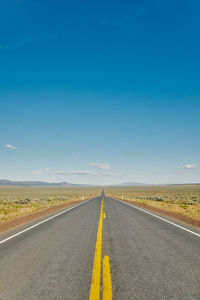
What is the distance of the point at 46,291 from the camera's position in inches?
129

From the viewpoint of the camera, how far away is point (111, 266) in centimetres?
432

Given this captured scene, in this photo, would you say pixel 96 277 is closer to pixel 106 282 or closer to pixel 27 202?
pixel 106 282

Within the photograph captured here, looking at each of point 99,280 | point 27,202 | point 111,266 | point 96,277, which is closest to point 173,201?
point 27,202

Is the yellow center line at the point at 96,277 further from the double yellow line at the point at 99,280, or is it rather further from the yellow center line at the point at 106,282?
the yellow center line at the point at 106,282

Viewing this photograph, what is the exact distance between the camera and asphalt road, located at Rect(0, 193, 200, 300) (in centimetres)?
327

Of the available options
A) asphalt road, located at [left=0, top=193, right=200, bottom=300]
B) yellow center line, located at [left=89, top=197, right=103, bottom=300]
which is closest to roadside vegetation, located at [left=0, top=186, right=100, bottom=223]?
asphalt road, located at [left=0, top=193, right=200, bottom=300]

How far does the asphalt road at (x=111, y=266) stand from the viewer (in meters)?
3.27

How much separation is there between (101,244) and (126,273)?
2.29m

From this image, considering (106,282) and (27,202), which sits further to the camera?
(27,202)

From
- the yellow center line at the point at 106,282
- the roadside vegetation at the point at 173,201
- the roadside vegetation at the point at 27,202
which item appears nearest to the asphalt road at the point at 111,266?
the yellow center line at the point at 106,282

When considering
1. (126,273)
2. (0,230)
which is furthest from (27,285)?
(0,230)

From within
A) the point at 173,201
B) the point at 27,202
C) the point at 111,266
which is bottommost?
the point at 27,202

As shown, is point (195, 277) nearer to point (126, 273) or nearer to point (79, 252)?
point (126, 273)

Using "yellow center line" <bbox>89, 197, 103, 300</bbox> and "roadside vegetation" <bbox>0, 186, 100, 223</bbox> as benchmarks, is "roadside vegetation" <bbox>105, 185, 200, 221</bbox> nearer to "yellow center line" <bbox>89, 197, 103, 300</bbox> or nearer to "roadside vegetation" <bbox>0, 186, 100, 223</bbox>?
"yellow center line" <bbox>89, 197, 103, 300</bbox>
